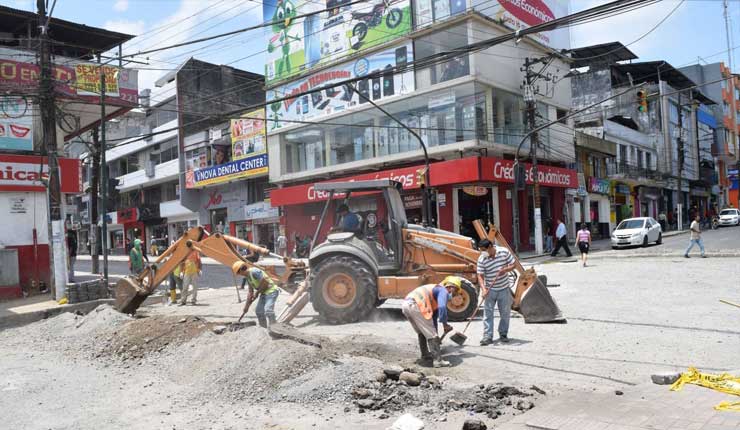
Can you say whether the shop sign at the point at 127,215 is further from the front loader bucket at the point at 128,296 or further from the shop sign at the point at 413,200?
the front loader bucket at the point at 128,296

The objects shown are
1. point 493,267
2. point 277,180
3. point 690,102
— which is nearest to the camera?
point 493,267

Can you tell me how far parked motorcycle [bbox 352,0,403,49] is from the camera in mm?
29531

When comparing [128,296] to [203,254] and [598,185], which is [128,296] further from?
[598,185]

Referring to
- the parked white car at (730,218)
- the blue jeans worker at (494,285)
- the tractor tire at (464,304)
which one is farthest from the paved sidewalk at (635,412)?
the parked white car at (730,218)

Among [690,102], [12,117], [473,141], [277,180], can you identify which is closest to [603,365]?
[12,117]

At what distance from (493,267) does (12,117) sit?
15.9 m

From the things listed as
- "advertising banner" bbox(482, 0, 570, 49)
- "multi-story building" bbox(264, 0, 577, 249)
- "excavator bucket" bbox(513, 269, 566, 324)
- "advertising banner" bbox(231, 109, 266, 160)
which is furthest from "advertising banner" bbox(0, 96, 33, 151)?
"advertising banner" bbox(231, 109, 266, 160)

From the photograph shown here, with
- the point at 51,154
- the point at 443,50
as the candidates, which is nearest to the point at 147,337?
the point at 51,154

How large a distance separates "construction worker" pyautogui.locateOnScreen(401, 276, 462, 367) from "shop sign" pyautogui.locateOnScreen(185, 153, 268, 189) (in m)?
30.4

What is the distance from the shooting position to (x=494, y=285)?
330 inches

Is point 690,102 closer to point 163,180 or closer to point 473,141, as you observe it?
point 473,141

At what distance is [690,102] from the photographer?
53688 millimetres

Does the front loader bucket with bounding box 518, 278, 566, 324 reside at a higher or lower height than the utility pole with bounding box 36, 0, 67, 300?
lower

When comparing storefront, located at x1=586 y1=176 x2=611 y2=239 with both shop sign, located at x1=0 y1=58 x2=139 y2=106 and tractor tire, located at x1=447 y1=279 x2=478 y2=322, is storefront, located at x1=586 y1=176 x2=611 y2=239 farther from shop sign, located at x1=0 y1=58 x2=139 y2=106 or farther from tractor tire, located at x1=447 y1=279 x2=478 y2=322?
tractor tire, located at x1=447 y1=279 x2=478 y2=322
